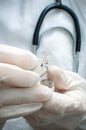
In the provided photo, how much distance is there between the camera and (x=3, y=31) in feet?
2.06

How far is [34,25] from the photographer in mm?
638

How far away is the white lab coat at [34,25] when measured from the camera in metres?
0.63

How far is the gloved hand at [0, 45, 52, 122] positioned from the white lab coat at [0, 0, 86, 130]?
9.1 inches

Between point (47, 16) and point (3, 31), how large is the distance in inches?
3.7

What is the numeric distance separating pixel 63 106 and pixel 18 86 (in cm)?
7

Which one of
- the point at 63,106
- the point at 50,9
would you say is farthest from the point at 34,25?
the point at 63,106

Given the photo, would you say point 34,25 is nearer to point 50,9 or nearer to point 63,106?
point 50,9

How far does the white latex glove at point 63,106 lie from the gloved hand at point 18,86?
1.0 inches

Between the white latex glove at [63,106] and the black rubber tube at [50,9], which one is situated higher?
the black rubber tube at [50,9]

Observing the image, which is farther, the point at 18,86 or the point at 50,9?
the point at 50,9

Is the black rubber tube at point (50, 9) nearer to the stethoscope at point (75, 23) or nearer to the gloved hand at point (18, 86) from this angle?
the stethoscope at point (75, 23)

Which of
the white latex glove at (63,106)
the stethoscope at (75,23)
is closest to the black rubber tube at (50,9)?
the stethoscope at (75,23)

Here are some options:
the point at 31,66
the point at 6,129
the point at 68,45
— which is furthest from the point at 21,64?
the point at 68,45

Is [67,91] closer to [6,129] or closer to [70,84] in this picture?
[70,84]
